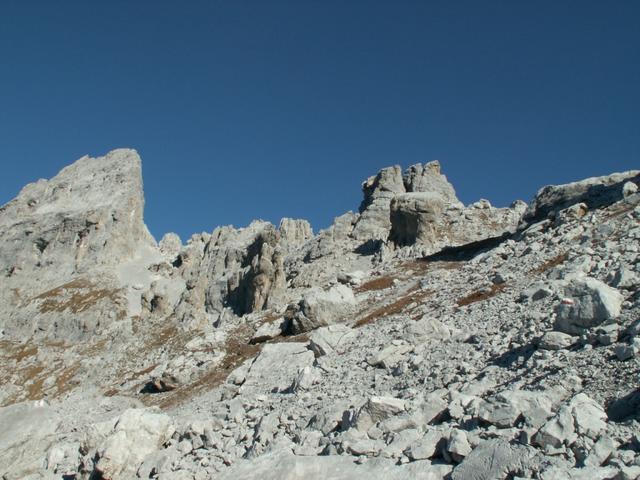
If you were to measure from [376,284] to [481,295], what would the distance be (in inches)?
1024

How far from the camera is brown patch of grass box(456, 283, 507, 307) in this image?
25891mm

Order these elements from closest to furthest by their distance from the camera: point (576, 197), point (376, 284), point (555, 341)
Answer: point (555, 341) < point (576, 197) < point (376, 284)

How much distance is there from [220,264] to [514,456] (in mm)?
109696

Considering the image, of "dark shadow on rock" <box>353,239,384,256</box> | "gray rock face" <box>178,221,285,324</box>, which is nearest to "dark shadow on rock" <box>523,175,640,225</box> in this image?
"dark shadow on rock" <box>353,239,384,256</box>

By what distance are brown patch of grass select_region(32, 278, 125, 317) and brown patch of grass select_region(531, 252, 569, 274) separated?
99.8m

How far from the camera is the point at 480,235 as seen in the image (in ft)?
257

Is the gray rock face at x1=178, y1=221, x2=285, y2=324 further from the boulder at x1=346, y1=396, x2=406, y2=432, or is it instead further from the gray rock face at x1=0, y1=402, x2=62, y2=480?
the boulder at x1=346, y1=396, x2=406, y2=432

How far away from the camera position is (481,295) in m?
26.5

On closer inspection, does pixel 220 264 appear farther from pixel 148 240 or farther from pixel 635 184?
pixel 635 184

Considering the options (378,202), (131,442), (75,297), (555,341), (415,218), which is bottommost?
(131,442)

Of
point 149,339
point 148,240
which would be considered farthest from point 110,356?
point 148,240

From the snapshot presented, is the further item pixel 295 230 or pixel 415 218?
pixel 295 230


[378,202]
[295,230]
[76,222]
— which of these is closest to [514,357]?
[378,202]

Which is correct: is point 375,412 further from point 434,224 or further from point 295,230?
point 295,230
